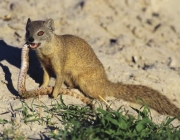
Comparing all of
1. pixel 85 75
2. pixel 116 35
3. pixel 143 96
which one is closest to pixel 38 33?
pixel 85 75

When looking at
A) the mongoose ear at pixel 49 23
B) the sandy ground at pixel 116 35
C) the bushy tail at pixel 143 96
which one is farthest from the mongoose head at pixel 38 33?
the bushy tail at pixel 143 96

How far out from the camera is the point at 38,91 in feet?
13.8

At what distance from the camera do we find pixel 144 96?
468cm

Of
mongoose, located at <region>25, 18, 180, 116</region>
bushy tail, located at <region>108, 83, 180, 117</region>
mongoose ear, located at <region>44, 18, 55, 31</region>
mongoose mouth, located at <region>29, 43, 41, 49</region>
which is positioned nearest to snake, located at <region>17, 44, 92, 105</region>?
mongoose mouth, located at <region>29, 43, 41, 49</region>

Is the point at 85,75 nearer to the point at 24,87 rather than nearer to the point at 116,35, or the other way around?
the point at 24,87

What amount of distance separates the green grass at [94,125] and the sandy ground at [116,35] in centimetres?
59

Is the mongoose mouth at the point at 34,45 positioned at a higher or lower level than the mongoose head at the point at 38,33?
lower

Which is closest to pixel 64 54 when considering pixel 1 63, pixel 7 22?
pixel 1 63

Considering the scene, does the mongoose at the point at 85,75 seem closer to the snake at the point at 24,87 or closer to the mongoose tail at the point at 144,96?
the mongoose tail at the point at 144,96

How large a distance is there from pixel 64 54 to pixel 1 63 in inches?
34.1

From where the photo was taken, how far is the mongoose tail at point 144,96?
4562 millimetres

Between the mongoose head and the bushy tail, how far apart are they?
3.30 ft

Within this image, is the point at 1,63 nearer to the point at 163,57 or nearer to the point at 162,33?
the point at 163,57

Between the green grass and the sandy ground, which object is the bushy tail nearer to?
the sandy ground
